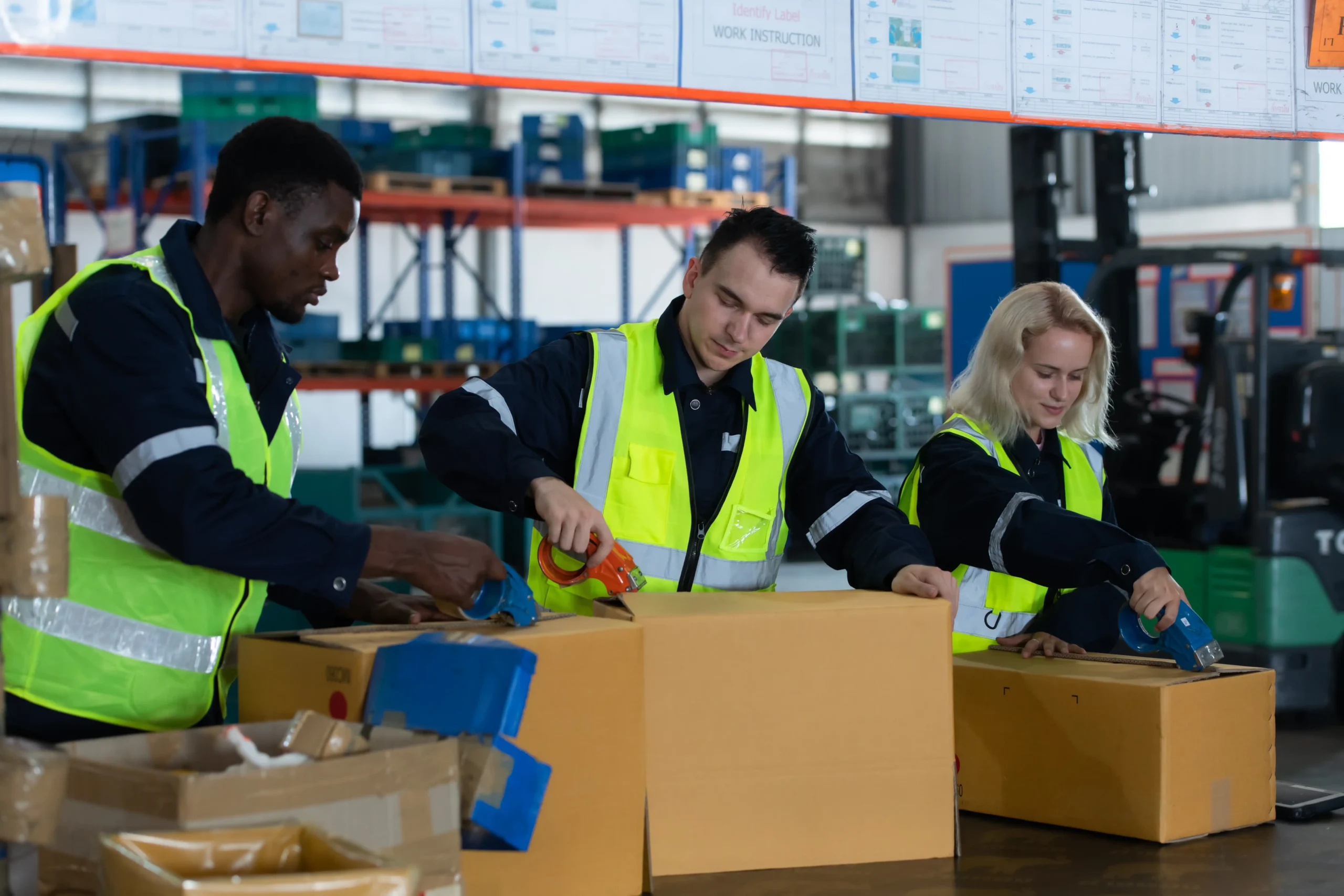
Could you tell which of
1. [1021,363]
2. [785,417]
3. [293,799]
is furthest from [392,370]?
[293,799]

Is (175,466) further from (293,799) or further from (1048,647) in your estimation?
(1048,647)

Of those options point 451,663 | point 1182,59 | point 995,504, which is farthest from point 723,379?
point 1182,59

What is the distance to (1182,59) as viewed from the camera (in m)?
4.34

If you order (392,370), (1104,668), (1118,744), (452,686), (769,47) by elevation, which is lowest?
(1118,744)

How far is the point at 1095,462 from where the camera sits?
3826 mm

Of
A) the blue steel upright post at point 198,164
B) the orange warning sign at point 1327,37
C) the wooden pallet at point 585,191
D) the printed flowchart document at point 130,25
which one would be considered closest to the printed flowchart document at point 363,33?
the printed flowchart document at point 130,25

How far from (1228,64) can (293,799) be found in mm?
3826

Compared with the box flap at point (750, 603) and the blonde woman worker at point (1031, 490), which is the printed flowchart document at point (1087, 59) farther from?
the box flap at point (750, 603)

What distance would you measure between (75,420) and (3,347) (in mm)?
627

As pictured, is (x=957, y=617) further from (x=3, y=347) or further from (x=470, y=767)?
(x=3, y=347)

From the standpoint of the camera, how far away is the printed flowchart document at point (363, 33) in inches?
126

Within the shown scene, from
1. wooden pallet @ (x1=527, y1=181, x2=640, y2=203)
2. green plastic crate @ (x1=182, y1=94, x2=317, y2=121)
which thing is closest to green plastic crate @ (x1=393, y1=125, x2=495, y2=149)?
wooden pallet @ (x1=527, y1=181, x2=640, y2=203)

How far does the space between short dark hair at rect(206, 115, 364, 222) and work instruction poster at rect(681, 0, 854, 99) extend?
147cm

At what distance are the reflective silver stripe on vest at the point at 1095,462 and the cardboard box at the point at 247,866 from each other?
262cm
